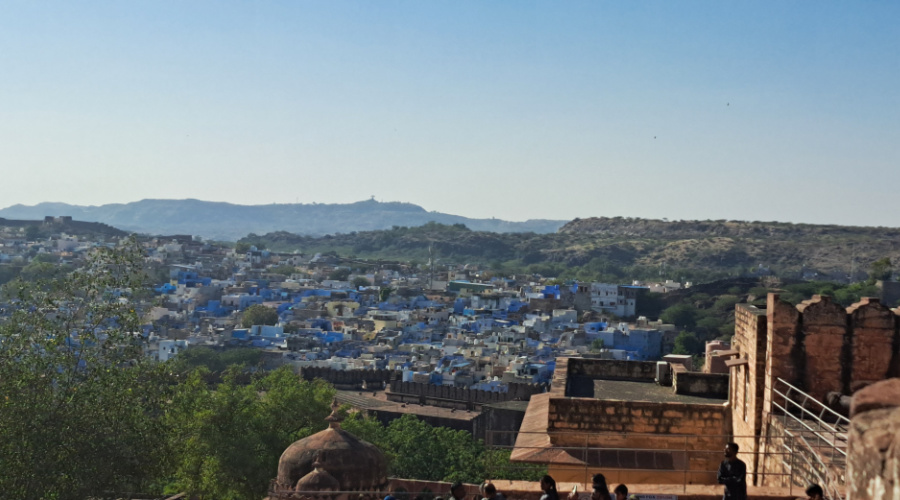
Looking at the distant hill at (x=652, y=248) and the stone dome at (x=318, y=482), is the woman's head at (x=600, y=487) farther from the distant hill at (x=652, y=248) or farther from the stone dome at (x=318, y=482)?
the distant hill at (x=652, y=248)

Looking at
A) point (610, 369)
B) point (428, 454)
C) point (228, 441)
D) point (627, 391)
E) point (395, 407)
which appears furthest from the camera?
point (395, 407)

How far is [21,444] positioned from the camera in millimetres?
12344

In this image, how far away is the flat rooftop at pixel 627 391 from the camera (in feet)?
33.0

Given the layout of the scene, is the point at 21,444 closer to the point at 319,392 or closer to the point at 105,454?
the point at 105,454

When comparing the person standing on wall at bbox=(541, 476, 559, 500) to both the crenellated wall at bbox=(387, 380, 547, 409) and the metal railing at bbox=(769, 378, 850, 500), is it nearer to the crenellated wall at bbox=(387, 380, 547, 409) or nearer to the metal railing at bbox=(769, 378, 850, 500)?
the metal railing at bbox=(769, 378, 850, 500)

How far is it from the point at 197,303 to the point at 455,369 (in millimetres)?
41113

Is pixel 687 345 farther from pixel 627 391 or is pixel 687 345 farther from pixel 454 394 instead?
pixel 627 391

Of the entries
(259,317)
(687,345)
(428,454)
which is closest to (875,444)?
(428,454)

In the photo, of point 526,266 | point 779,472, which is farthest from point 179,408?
point 526,266

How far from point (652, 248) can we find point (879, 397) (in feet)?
455

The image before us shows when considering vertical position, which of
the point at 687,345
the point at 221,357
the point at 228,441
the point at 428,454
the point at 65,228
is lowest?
the point at 221,357

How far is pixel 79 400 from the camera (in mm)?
13133

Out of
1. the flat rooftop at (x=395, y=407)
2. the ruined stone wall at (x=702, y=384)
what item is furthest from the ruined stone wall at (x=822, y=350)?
the flat rooftop at (x=395, y=407)

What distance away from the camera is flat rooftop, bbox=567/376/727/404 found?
1005cm
